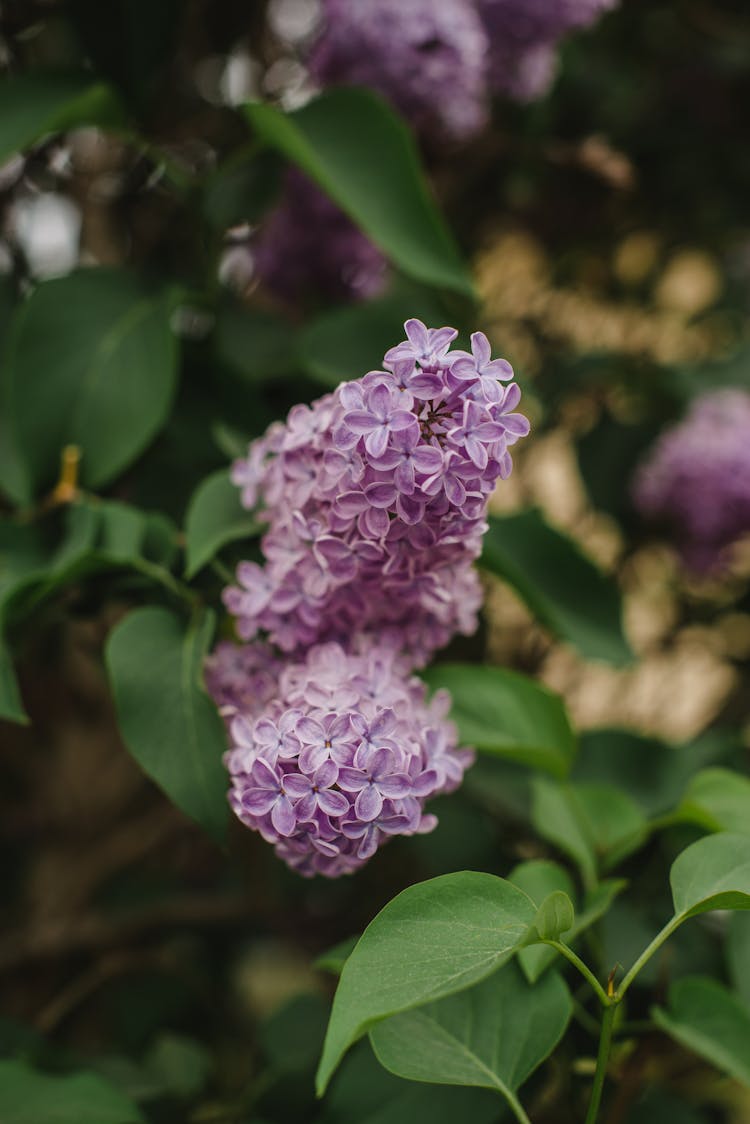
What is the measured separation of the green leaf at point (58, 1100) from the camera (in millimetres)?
505

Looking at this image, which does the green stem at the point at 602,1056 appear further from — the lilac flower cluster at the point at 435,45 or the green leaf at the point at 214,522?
the lilac flower cluster at the point at 435,45

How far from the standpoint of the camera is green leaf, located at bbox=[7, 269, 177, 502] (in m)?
0.62

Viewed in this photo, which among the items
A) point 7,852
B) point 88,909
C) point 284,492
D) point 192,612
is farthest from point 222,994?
point 284,492

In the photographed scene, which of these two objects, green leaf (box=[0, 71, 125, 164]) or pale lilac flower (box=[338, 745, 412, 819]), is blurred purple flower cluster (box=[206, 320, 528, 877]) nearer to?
pale lilac flower (box=[338, 745, 412, 819])

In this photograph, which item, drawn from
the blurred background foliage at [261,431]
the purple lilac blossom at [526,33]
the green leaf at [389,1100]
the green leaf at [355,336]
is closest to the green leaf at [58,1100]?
the blurred background foliage at [261,431]

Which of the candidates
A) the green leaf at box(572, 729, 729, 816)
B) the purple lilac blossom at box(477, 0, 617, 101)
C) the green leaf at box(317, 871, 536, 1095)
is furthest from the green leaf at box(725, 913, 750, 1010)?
the purple lilac blossom at box(477, 0, 617, 101)

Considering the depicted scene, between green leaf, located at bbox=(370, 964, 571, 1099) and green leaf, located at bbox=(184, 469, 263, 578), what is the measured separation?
0.23 meters

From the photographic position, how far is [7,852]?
1.13m

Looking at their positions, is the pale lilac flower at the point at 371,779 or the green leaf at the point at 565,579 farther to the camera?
the green leaf at the point at 565,579

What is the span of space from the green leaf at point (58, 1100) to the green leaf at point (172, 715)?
0.20 meters

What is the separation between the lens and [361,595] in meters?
0.45

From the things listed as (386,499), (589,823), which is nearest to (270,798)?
(386,499)

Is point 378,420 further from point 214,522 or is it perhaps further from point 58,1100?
point 58,1100

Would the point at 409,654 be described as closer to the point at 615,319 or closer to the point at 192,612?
the point at 192,612
